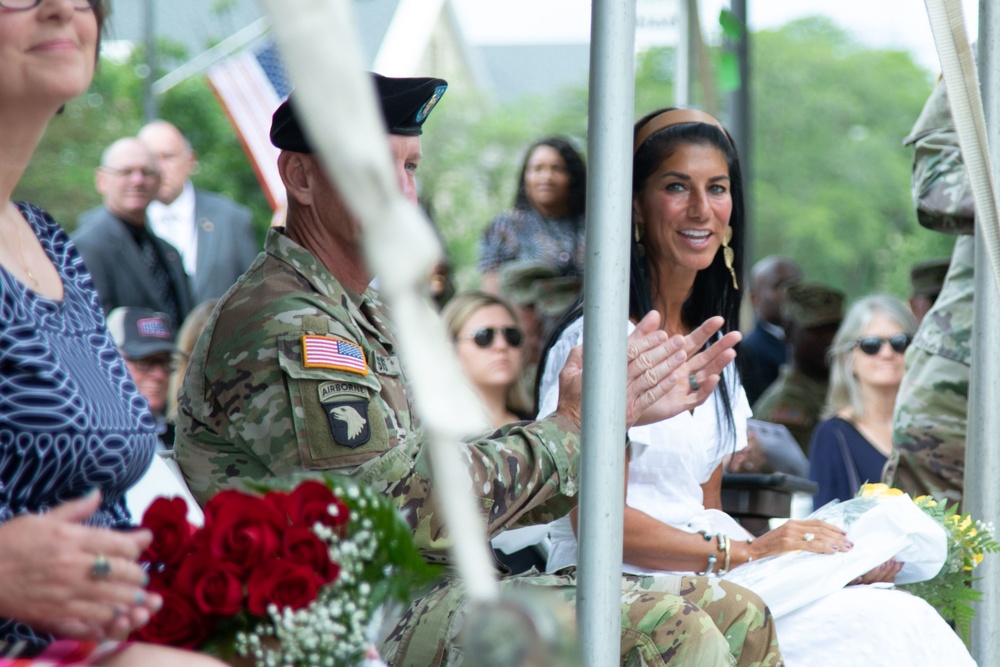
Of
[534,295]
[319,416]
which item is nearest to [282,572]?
[319,416]

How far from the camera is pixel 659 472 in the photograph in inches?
127

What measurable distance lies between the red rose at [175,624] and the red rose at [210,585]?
13 mm

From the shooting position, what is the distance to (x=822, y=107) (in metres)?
45.6

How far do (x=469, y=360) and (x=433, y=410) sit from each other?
4198 millimetres

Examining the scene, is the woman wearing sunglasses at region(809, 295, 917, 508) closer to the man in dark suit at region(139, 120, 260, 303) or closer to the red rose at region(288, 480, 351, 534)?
the man in dark suit at region(139, 120, 260, 303)

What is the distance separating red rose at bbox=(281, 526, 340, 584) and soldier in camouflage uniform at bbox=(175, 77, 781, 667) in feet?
1.67

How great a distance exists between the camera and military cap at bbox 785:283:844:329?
7.43 meters

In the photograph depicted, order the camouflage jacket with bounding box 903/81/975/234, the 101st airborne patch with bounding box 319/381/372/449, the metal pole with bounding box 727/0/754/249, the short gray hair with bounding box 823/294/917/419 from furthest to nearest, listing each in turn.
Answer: the metal pole with bounding box 727/0/754/249
the short gray hair with bounding box 823/294/917/419
the camouflage jacket with bounding box 903/81/975/234
the 101st airborne patch with bounding box 319/381/372/449

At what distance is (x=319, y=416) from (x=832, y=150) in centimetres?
4453

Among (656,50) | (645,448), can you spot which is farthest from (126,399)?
(656,50)

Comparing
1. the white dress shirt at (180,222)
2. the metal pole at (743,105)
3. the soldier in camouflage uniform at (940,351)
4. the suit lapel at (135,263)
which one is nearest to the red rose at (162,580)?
the soldier in camouflage uniform at (940,351)

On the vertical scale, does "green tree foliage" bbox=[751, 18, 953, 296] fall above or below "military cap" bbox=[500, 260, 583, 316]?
above

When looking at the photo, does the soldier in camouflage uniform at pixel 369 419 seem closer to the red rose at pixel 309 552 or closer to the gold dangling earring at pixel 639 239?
the red rose at pixel 309 552

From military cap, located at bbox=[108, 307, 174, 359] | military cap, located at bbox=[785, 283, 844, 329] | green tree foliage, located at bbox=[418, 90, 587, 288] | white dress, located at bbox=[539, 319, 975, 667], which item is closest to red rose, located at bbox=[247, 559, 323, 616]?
white dress, located at bbox=[539, 319, 975, 667]
